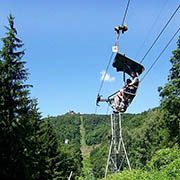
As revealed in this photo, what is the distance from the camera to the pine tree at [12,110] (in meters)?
22.8

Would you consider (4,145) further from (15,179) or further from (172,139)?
(172,139)

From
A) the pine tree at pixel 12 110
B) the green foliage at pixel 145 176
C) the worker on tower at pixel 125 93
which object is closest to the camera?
the worker on tower at pixel 125 93

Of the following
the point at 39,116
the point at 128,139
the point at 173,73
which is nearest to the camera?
the point at 173,73

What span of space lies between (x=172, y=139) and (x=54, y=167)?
13.5 metres

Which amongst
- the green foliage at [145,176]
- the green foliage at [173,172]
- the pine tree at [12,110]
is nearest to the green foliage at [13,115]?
the pine tree at [12,110]

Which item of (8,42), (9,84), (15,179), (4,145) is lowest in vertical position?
(15,179)

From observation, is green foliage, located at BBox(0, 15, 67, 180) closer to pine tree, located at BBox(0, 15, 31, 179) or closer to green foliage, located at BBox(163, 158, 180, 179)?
pine tree, located at BBox(0, 15, 31, 179)

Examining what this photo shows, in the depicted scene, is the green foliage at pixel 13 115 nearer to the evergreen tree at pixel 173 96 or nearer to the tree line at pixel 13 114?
the tree line at pixel 13 114

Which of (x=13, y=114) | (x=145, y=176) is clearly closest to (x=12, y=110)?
(x=13, y=114)

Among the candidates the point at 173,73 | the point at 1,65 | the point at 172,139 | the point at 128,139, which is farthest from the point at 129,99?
the point at 128,139

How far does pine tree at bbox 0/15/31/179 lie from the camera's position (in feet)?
74.9

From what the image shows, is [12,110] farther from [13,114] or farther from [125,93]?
[125,93]

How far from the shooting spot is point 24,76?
26.4 metres

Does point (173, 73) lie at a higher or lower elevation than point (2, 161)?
higher
